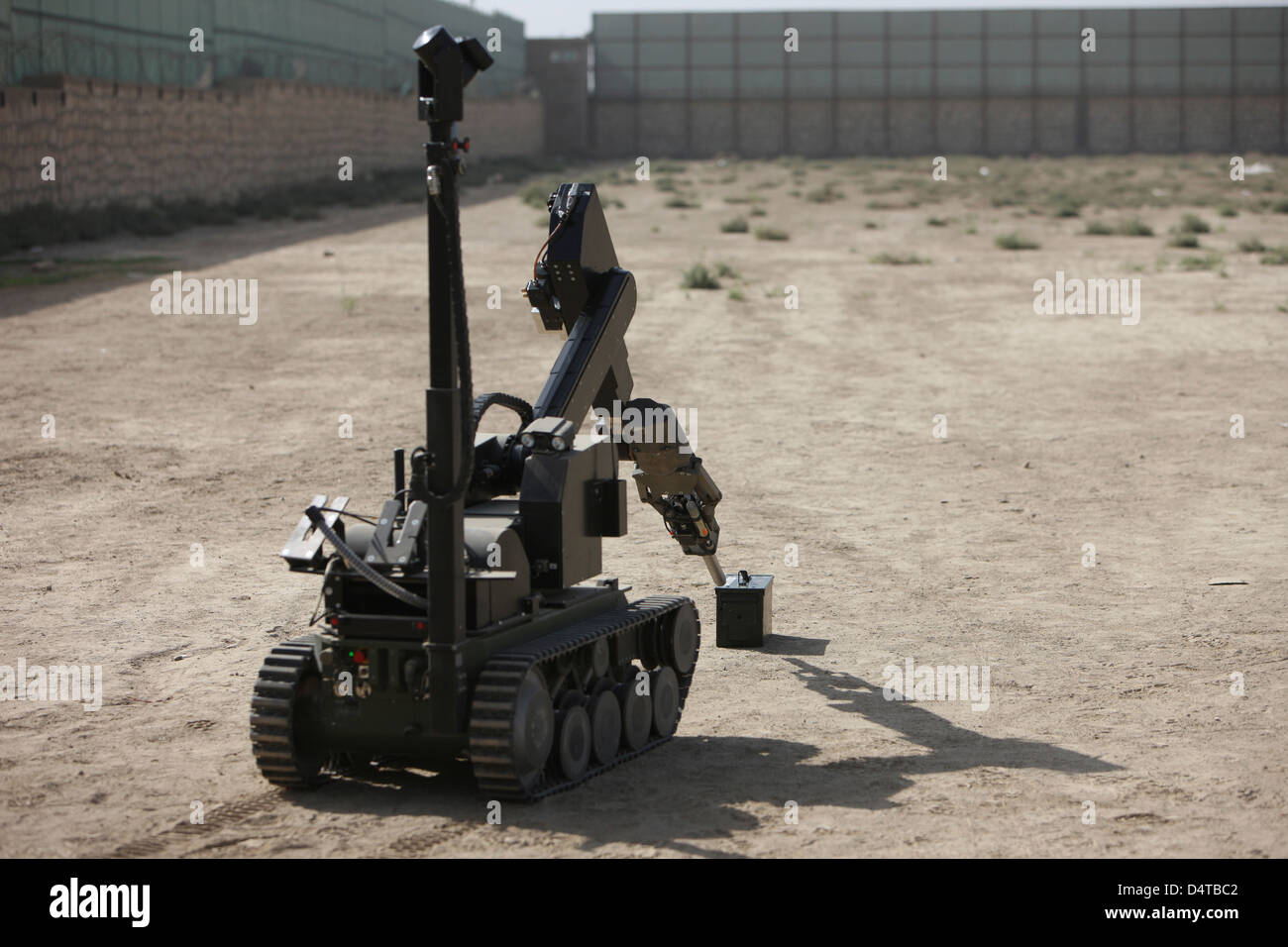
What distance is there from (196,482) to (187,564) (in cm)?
307

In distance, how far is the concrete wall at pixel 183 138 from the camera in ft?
106

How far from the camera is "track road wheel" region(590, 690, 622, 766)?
7.39 meters

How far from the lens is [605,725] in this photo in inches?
294

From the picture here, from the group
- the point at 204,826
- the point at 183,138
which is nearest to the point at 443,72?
the point at 204,826

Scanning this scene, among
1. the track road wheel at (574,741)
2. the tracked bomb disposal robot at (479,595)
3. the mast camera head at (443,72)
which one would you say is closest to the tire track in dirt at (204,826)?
the tracked bomb disposal robot at (479,595)

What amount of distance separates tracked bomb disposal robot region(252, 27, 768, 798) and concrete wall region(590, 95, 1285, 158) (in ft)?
254

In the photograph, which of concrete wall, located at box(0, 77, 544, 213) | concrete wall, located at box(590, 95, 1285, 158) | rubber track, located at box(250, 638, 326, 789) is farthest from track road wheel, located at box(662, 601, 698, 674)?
concrete wall, located at box(590, 95, 1285, 158)

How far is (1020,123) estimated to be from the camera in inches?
3265

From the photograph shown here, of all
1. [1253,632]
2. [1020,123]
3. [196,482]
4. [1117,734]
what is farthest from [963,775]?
[1020,123]
